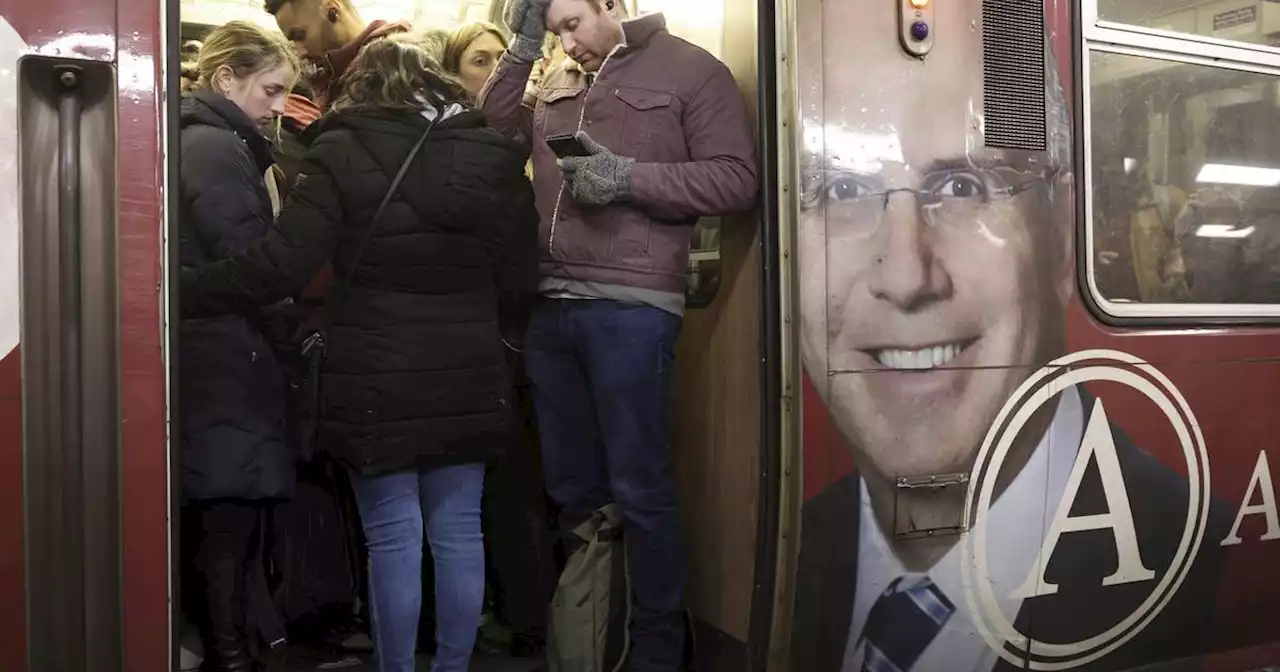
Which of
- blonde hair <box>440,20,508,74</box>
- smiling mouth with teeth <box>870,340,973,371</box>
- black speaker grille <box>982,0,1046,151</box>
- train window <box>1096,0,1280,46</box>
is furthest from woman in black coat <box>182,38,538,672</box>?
train window <box>1096,0,1280,46</box>

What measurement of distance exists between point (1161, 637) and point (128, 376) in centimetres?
249

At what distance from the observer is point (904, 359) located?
7.68ft

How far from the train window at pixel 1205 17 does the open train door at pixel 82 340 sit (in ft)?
7.33

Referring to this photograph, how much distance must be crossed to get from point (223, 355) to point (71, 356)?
0.67 metres

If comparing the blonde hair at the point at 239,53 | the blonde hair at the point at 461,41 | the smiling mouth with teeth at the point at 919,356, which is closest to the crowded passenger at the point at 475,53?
the blonde hair at the point at 461,41

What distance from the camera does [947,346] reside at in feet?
7.79

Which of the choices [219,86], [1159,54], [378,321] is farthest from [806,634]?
[219,86]

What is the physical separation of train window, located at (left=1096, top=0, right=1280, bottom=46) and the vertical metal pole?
90.8 inches

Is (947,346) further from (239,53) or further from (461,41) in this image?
(239,53)

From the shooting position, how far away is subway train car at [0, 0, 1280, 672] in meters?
1.75

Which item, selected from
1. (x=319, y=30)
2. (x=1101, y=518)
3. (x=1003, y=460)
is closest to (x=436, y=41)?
(x=319, y=30)

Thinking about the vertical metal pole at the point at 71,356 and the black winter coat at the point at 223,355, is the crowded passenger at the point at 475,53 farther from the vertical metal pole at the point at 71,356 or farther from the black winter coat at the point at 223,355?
the vertical metal pole at the point at 71,356

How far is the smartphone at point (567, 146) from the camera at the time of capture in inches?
92.6

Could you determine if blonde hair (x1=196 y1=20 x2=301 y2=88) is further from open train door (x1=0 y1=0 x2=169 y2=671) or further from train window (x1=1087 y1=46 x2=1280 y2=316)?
train window (x1=1087 y1=46 x2=1280 y2=316)
